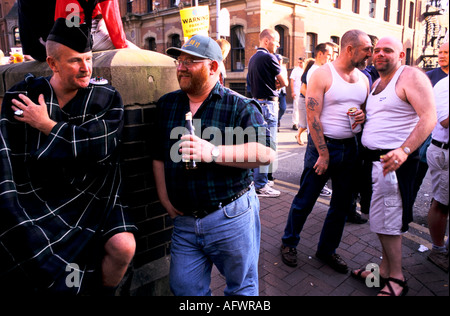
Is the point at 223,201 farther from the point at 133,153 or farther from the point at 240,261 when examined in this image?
the point at 133,153

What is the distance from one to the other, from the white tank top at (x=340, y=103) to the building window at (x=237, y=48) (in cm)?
1687

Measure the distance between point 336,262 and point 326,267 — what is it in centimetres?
12

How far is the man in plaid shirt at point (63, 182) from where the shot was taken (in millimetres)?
1603

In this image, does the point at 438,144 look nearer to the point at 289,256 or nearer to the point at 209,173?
the point at 289,256

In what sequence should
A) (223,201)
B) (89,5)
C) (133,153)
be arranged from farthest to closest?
(89,5)
(133,153)
(223,201)

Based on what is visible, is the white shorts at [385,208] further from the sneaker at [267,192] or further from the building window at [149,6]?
the building window at [149,6]

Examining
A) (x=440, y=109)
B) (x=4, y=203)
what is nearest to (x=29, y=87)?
(x=4, y=203)

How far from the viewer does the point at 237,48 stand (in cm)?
1922

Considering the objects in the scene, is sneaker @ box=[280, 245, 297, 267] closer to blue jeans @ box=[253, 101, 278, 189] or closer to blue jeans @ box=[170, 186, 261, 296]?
blue jeans @ box=[170, 186, 261, 296]

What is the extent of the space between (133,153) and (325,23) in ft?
71.6

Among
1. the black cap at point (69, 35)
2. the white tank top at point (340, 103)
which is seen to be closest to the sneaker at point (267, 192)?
the white tank top at point (340, 103)

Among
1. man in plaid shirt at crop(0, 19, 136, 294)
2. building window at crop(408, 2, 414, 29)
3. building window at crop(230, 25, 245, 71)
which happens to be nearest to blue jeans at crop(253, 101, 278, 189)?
man in plaid shirt at crop(0, 19, 136, 294)

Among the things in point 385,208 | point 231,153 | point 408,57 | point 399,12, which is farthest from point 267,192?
point 408,57

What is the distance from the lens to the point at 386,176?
2.59 meters
